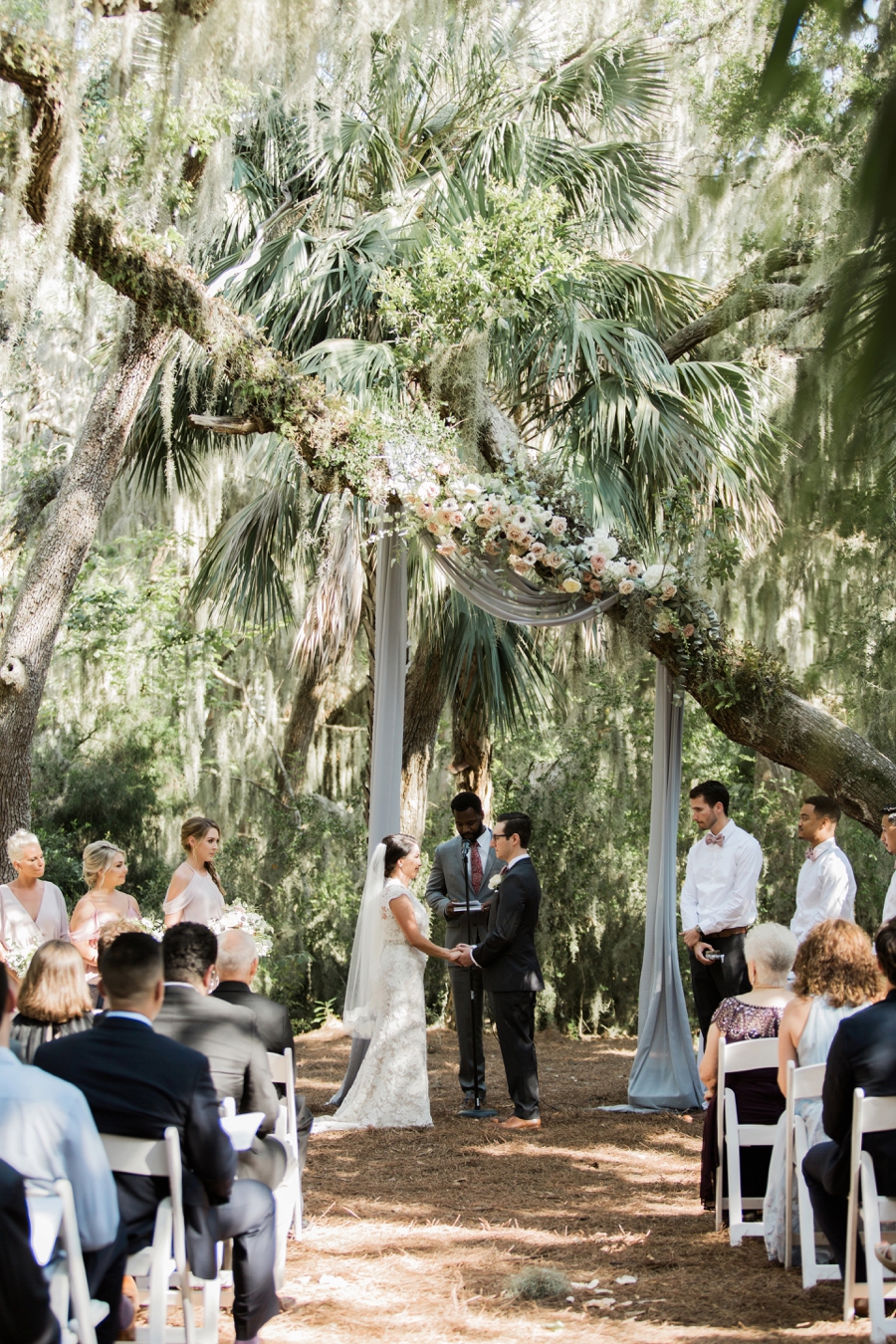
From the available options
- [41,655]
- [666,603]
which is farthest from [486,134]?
[41,655]

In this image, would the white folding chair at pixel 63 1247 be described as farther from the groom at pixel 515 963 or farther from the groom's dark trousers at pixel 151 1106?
the groom at pixel 515 963

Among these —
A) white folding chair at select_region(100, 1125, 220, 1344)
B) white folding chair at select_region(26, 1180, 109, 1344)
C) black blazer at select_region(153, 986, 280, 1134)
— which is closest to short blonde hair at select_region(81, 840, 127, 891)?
black blazer at select_region(153, 986, 280, 1134)

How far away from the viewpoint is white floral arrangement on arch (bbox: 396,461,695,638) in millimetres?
6414

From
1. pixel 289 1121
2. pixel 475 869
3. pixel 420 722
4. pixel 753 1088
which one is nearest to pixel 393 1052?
pixel 475 869

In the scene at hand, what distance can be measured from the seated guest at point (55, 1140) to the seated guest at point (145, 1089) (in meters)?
0.21

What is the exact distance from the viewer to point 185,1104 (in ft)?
9.58

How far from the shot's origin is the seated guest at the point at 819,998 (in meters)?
3.97

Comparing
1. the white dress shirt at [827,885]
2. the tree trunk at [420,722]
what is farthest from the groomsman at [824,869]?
the tree trunk at [420,722]

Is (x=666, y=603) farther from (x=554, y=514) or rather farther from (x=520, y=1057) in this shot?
(x=520, y=1057)

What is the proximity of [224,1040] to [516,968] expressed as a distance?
3.21 metres

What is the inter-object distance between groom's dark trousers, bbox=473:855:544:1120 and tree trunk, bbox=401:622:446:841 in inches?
128

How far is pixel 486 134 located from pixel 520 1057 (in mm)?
5926

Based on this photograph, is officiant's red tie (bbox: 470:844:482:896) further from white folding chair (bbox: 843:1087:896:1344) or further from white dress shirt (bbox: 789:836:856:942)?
white folding chair (bbox: 843:1087:896:1344)

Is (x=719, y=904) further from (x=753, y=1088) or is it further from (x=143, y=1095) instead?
(x=143, y=1095)
